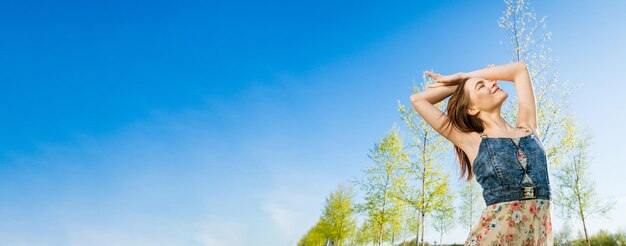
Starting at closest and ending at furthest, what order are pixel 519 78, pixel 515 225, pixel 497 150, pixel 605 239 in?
→ 1. pixel 515 225
2. pixel 497 150
3. pixel 519 78
4. pixel 605 239

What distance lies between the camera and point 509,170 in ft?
5.77

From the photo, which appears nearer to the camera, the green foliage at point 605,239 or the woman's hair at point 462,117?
the woman's hair at point 462,117

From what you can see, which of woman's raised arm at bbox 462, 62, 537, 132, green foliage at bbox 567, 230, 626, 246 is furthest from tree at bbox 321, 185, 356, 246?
woman's raised arm at bbox 462, 62, 537, 132

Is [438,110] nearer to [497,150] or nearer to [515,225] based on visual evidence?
[497,150]

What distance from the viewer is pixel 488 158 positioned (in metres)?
1.83

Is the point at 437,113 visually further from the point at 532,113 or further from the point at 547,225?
the point at 547,225

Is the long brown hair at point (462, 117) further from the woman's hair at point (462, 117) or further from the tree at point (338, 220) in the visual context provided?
the tree at point (338, 220)

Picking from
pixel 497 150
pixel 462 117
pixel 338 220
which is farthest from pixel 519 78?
pixel 338 220

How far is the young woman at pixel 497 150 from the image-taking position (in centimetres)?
171

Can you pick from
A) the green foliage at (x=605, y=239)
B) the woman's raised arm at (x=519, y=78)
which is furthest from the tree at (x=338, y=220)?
the woman's raised arm at (x=519, y=78)

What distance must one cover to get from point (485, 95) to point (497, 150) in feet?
1.07

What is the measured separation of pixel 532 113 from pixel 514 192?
64cm

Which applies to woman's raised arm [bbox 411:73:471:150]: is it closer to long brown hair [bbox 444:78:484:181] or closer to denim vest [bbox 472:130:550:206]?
long brown hair [bbox 444:78:484:181]

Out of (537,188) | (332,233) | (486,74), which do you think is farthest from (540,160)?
(332,233)
